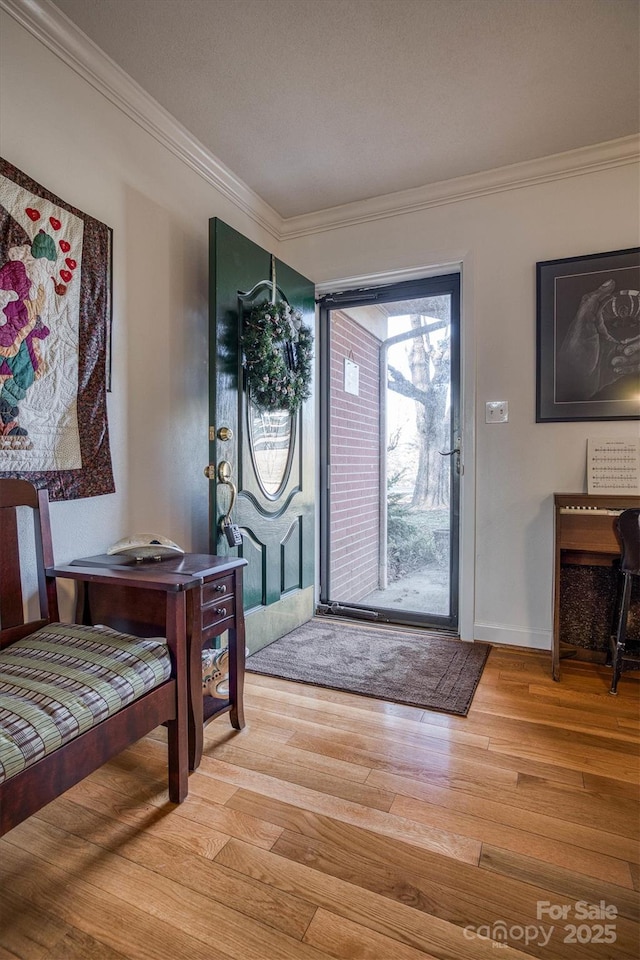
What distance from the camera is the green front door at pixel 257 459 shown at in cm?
236

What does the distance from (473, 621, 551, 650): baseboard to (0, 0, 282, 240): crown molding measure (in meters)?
2.83

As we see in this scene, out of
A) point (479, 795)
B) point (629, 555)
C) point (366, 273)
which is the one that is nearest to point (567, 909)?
point (479, 795)

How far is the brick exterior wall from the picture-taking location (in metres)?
3.43

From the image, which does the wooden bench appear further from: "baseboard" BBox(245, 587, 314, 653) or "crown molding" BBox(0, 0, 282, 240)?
"crown molding" BBox(0, 0, 282, 240)

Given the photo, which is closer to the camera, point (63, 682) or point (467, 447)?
point (63, 682)

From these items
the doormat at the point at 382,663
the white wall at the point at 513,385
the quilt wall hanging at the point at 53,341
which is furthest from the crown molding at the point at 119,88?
the doormat at the point at 382,663

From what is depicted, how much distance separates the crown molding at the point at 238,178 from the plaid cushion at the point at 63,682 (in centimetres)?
210

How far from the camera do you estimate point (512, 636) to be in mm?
2781

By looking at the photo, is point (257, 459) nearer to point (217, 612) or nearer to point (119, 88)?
point (217, 612)

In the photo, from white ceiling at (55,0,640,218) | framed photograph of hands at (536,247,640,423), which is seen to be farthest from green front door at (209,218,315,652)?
framed photograph of hands at (536,247,640,423)

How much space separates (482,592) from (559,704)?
82 cm

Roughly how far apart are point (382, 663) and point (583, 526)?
1181 mm

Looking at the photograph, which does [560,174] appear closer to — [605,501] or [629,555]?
[605,501]

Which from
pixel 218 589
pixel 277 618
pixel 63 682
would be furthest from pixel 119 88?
pixel 277 618
